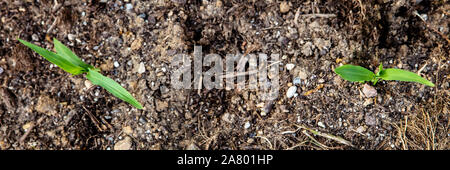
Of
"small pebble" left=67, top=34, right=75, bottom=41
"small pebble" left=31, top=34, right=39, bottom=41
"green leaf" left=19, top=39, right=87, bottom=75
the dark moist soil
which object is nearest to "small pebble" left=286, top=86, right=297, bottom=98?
the dark moist soil

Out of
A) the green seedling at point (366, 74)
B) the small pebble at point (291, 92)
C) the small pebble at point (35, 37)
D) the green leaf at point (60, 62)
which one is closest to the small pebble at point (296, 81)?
the small pebble at point (291, 92)

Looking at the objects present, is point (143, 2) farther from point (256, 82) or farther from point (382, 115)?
point (382, 115)

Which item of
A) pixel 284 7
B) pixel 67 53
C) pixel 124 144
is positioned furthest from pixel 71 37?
pixel 284 7

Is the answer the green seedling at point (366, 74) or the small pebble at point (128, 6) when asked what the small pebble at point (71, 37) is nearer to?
the small pebble at point (128, 6)

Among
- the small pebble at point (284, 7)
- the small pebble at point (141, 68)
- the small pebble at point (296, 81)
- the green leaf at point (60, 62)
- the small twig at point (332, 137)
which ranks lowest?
the small twig at point (332, 137)

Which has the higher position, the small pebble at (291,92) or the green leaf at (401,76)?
the green leaf at (401,76)

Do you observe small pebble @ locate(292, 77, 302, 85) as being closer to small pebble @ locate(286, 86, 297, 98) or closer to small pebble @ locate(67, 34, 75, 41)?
small pebble @ locate(286, 86, 297, 98)

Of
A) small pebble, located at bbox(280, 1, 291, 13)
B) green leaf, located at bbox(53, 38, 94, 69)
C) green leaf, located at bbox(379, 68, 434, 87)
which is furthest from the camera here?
small pebble, located at bbox(280, 1, 291, 13)
